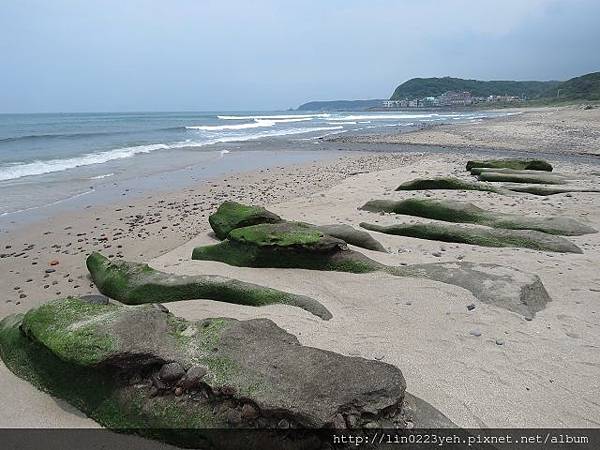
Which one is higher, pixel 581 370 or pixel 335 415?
pixel 335 415

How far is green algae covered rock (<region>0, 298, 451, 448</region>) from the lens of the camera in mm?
3125

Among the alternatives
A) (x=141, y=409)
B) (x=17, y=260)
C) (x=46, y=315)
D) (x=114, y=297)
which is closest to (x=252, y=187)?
(x=17, y=260)

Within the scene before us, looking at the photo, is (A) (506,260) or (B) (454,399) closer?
(B) (454,399)

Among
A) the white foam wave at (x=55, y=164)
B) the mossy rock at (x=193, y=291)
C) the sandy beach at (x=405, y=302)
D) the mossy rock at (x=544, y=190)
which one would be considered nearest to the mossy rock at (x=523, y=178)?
the sandy beach at (x=405, y=302)

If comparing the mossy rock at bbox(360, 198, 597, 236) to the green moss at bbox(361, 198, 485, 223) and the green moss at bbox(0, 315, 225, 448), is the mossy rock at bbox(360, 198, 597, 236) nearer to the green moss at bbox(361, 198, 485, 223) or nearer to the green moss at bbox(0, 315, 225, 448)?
the green moss at bbox(361, 198, 485, 223)

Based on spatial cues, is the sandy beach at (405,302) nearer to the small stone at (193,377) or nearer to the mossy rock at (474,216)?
the mossy rock at (474,216)

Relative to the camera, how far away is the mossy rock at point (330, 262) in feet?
18.7

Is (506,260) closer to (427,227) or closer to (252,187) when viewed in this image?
(427,227)

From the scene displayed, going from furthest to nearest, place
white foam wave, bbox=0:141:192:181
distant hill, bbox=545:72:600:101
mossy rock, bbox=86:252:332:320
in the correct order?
distant hill, bbox=545:72:600:101, white foam wave, bbox=0:141:192:181, mossy rock, bbox=86:252:332:320

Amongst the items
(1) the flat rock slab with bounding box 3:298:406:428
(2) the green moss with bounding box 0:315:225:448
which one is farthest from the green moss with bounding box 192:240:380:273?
(2) the green moss with bounding box 0:315:225:448

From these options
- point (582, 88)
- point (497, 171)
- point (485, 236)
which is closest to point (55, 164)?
point (497, 171)

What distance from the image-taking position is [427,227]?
822cm

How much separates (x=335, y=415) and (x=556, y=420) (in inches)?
68.0

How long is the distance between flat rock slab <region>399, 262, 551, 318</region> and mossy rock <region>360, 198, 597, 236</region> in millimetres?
2576
